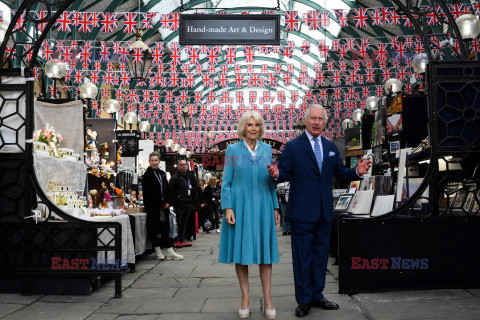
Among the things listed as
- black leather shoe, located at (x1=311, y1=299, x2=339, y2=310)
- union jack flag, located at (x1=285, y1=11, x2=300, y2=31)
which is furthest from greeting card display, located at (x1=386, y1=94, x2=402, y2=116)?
black leather shoe, located at (x1=311, y1=299, x2=339, y2=310)

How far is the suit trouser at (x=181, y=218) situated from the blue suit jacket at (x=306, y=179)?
5.80 meters

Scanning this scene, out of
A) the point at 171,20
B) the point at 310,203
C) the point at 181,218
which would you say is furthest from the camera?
the point at 171,20

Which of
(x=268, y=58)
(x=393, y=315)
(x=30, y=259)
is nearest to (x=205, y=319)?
(x=393, y=315)

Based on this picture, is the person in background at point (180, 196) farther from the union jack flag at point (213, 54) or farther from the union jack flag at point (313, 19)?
the union jack flag at point (213, 54)

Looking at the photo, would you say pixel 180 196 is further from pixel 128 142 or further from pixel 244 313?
pixel 244 313

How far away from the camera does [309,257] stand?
441 cm

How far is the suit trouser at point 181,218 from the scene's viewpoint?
1009cm

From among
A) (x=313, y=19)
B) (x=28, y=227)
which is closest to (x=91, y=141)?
(x=28, y=227)

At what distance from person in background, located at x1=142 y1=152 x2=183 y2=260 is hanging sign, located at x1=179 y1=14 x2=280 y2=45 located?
2300 mm

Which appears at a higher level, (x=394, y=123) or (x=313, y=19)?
(x=313, y=19)

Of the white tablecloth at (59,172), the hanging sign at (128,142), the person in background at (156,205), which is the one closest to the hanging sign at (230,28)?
the white tablecloth at (59,172)

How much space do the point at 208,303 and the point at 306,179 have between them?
1.52 m

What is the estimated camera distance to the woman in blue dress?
418 cm

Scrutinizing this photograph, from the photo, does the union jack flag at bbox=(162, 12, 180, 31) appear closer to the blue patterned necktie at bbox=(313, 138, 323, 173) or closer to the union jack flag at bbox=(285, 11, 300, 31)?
the union jack flag at bbox=(285, 11, 300, 31)
